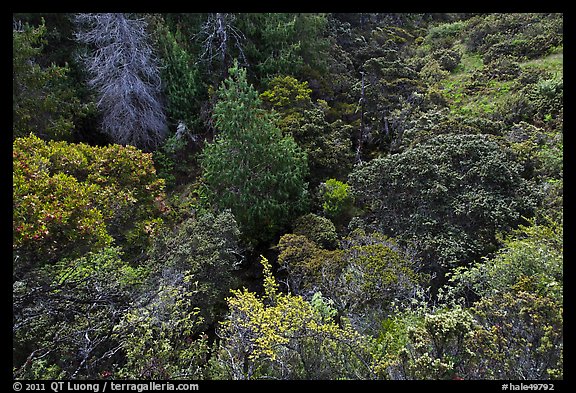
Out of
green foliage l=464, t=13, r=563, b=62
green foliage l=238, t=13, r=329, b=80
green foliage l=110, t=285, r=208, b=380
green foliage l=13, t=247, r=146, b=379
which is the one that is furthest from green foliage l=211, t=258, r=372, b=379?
green foliage l=464, t=13, r=563, b=62

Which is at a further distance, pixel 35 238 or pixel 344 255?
pixel 344 255

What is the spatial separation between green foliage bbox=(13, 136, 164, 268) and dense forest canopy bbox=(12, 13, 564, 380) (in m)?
0.04

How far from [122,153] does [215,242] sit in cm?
299

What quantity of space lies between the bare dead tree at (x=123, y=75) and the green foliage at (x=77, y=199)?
3.76 meters

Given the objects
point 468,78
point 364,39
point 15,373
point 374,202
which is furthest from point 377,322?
point 364,39

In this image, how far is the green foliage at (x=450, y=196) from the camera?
695 cm

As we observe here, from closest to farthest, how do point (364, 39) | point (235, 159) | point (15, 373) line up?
point (15, 373) → point (235, 159) → point (364, 39)

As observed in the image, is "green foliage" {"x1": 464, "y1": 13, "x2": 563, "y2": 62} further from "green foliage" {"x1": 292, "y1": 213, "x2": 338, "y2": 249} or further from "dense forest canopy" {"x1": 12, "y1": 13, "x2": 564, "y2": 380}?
"green foliage" {"x1": 292, "y1": 213, "x2": 338, "y2": 249}

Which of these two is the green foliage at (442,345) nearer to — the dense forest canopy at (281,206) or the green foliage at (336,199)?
the dense forest canopy at (281,206)

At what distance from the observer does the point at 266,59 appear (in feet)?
42.1

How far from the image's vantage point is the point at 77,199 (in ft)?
20.0

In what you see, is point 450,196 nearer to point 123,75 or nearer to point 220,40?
point 220,40

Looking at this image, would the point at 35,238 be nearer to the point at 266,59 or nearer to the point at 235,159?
the point at 235,159

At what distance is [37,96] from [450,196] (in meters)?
10.9
